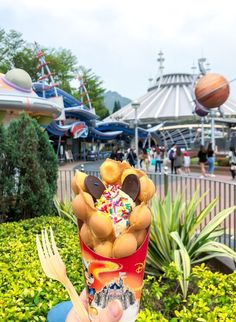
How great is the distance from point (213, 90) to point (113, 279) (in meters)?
16.0

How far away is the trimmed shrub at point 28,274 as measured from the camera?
Result: 2.27 meters

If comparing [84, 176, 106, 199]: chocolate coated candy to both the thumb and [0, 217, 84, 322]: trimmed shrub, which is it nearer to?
the thumb

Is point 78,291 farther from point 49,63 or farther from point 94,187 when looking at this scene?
point 49,63

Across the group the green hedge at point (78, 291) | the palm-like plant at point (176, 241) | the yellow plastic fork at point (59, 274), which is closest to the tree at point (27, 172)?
the green hedge at point (78, 291)

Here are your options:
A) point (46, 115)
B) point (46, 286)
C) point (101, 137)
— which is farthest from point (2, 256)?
point (101, 137)

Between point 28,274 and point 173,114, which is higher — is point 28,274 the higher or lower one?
the lower one

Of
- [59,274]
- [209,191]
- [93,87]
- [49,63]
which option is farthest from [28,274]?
[93,87]

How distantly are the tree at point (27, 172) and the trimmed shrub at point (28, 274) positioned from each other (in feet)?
2.43

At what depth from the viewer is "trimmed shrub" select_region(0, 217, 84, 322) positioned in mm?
2266

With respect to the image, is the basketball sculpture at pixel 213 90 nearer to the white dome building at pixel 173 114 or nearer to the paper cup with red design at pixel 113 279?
the paper cup with red design at pixel 113 279

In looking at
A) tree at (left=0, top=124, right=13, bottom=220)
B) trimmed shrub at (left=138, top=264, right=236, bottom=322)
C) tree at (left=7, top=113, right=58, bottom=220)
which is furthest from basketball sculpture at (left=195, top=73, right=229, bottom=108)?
trimmed shrub at (left=138, top=264, right=236, bottom=322)

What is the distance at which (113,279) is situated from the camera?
5.48 feet

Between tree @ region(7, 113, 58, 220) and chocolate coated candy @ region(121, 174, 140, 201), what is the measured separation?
361cm

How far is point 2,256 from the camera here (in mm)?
3408
